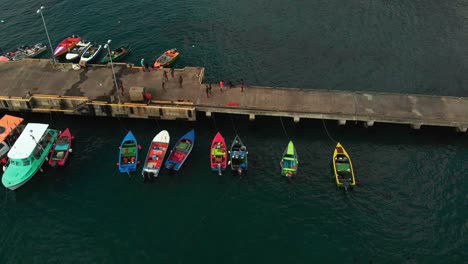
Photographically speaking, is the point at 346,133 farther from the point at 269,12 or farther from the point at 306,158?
the point at 269,12

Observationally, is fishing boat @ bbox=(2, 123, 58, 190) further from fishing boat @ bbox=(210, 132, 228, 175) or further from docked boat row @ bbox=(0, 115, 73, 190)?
fishing boat @ bbox=(210, 132, 228, 175)

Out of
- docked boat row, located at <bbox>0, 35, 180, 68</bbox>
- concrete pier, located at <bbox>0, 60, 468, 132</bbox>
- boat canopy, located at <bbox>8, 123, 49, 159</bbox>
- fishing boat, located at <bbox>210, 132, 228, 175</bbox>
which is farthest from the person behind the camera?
docked boat row, located at <bbox>0, 35, 180, 68</bbox>

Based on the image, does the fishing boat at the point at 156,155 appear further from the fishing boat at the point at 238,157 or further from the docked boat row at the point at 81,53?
the docked boat row at the point at 81,53

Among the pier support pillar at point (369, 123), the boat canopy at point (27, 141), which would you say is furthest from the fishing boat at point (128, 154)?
the pier support pillar at point (369, 123)

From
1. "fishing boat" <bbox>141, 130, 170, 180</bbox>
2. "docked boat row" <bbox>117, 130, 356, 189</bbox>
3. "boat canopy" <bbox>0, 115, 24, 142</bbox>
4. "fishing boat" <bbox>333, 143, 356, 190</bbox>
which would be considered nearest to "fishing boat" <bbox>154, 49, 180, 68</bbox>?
"fishing boat" <bbox>141, 130, 170, 180</bbox>

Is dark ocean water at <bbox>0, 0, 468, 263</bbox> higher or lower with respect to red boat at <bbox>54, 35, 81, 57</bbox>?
lower

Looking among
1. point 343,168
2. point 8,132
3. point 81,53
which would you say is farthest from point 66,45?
point 343,168

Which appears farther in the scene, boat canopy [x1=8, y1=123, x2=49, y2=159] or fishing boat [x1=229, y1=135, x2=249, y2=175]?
fishing boat [x1=229, y1=135, x2=249, y2=175]
